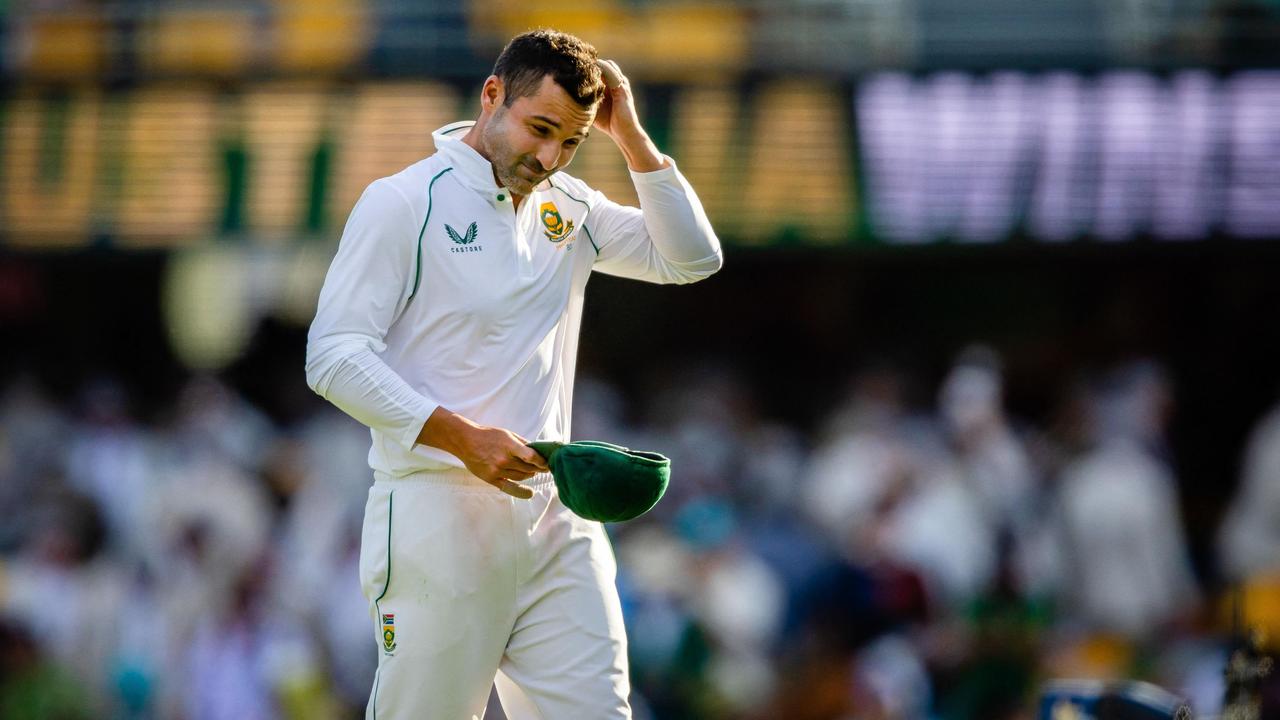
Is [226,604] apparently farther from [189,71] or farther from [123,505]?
[189,71]

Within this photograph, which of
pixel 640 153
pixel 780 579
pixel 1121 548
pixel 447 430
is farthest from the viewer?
pixel 780 579

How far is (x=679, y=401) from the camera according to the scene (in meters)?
11.8

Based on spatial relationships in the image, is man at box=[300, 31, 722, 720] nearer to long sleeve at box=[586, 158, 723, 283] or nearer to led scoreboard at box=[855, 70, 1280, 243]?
long sleeve at box=[586, 158, 723, 283]

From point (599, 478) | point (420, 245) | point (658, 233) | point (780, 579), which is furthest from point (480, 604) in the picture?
point (780, 579)

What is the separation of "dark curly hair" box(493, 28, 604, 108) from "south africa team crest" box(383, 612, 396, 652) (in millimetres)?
1163

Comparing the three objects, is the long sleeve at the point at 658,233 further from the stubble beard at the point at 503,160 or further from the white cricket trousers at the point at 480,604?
the white cricket trousers at the point at 480,604

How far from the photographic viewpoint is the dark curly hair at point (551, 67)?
371 cm

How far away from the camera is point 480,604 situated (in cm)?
375

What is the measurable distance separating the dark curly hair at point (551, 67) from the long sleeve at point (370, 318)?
1.18 feet

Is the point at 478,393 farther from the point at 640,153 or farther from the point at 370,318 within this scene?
the point at 640,153

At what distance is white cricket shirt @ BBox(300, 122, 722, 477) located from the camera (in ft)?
12.0

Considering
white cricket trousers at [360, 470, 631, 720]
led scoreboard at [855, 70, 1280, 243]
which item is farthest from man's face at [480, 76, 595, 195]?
led scoreboard at [855, 70, 1280, 243]

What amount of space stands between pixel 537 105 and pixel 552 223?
0.33m

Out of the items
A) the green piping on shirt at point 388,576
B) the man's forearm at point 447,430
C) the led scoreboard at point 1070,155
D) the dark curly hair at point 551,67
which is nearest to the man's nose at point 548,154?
the dark curly hair at point 551,67
